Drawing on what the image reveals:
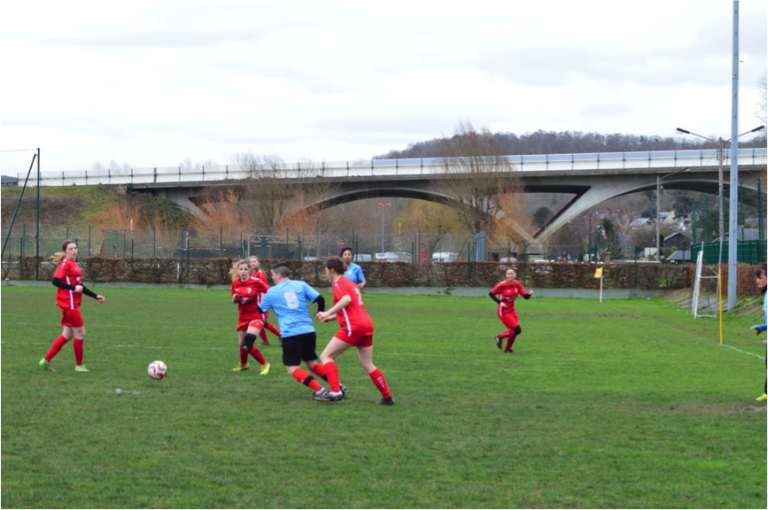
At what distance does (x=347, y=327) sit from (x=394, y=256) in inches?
1469

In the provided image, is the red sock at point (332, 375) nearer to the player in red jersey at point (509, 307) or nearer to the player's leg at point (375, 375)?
the player's leg at point (375, 375)

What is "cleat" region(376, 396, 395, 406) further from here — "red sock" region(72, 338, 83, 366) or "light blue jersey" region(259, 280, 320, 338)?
"red sock" region(72, 338, 83, 366)

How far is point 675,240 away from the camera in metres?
112

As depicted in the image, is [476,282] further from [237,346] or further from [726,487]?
[726,487]

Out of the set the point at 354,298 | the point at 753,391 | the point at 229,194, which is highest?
the point at 229,194

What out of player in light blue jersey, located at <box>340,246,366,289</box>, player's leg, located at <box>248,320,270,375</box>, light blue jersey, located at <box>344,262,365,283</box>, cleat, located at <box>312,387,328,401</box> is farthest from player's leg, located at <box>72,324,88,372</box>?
light blue jersey, located at <box>344,262,365,283</box>

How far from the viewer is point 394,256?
4566cm

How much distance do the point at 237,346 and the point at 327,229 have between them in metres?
47.8

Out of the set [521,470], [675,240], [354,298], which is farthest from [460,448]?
[675,240]

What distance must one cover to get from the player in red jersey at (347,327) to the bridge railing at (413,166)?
1891 inches

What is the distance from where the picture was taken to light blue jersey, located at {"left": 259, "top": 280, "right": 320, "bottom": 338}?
8656 mm

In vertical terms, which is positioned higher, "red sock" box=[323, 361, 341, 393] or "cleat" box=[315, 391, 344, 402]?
"red sock" box=[323, 361, 341, 393]

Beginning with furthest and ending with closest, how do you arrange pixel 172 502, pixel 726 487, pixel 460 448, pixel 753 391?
pixel 753 391
pixel 460 448
pixel 726 487
pixel 172 502

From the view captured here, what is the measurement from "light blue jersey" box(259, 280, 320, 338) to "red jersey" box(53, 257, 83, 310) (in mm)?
3523
